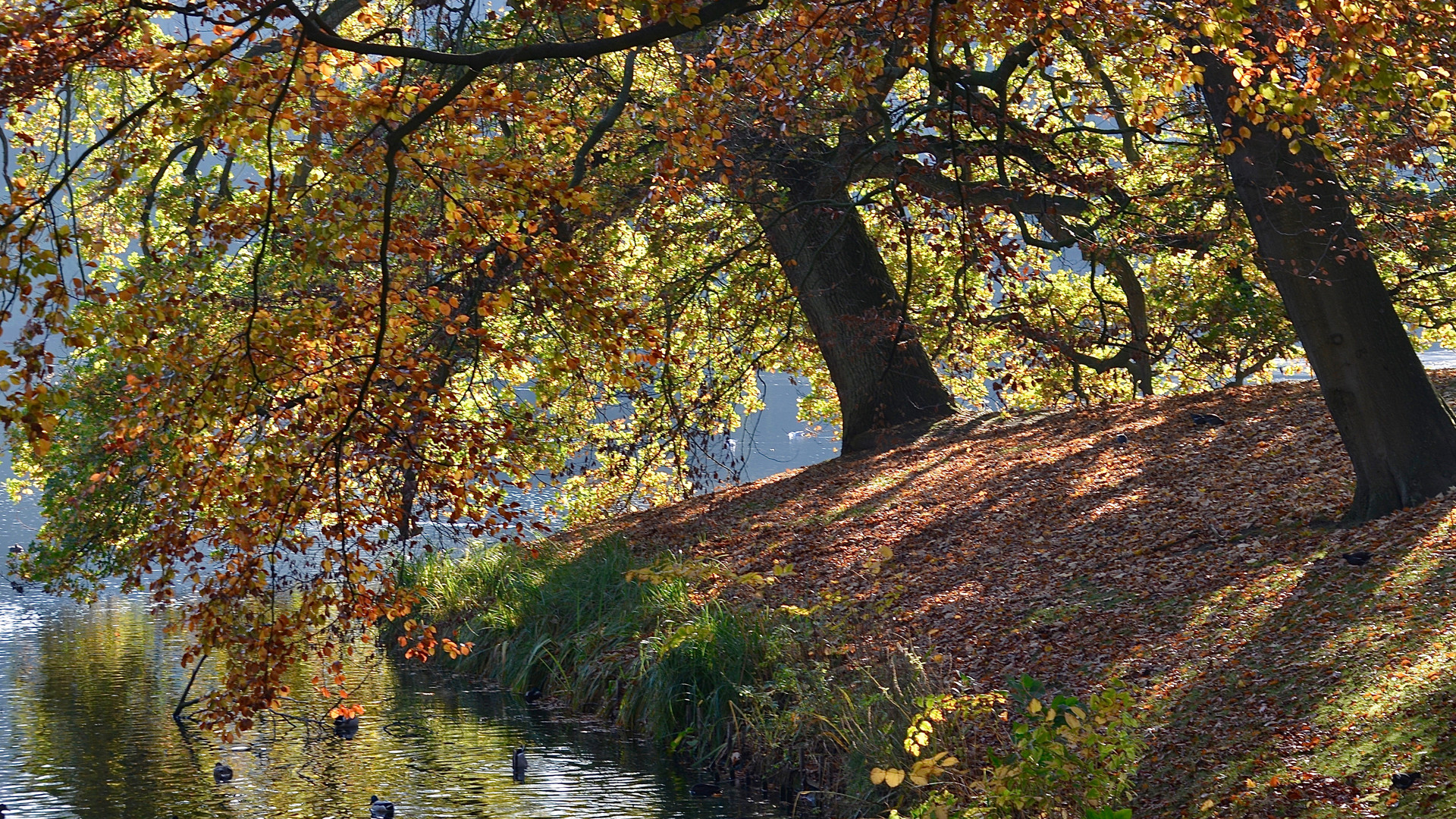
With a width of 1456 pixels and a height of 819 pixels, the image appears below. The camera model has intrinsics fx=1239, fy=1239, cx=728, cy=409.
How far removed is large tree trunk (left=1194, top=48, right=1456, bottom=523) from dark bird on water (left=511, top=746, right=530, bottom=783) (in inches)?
231

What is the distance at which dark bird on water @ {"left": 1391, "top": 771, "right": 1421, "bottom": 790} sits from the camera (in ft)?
16.9

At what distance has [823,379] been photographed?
22.0 m

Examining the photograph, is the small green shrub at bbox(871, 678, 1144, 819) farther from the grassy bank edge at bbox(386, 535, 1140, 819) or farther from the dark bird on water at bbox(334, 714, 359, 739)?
the dark bird on water at bbox(334, 714, 359, 739)

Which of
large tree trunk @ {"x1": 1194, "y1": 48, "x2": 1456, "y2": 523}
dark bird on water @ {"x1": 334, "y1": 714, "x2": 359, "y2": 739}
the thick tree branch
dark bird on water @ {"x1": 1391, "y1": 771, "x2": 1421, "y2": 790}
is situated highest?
the thick tree branch

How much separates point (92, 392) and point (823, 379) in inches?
488

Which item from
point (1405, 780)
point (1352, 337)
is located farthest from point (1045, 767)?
point (1352, 337)

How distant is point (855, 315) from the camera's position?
45.4ft

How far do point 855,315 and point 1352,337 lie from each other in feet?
21.1

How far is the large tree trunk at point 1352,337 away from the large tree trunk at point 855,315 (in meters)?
5.62

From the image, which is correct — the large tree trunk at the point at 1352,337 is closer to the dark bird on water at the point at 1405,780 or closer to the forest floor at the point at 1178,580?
A: the forest floor at the point at 1178,580

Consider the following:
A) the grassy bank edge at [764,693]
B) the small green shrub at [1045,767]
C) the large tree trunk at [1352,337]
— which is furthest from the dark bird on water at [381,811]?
the large tree trunk at [1352,337]

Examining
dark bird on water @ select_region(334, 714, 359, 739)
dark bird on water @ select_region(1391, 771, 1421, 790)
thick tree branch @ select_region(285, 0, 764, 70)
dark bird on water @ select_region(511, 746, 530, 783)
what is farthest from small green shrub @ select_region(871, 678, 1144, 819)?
dark bird on water @ select_region(334, 714, 359, 739)

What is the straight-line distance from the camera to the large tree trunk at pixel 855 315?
14344 millimetres

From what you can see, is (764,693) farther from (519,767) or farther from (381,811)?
(381,811)
